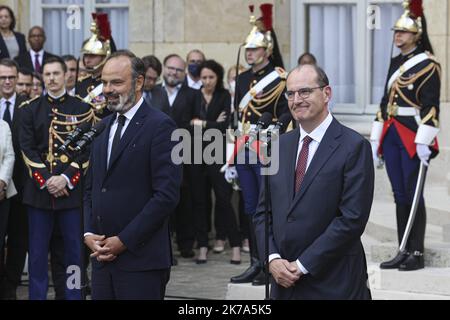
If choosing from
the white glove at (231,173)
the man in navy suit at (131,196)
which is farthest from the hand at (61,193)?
the man in navy suit at (131,196)

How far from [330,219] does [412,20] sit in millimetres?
3786

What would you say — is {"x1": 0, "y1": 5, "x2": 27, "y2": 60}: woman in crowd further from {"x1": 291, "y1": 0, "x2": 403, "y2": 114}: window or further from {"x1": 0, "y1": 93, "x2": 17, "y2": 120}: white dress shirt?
{"x1": 0, "y1": 93, "x2": 17, "y2": 120}: white dress shirt

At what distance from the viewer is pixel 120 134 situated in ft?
23.3

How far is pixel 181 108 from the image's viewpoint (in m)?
12.4

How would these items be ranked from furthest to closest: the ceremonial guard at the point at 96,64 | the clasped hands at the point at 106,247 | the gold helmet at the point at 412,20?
the ceremonial guard at the point at 96,64 < the gold helmet at the point at 412,20 < the clasped hands at the point at 106,247

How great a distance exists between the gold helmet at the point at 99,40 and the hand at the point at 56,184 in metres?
1.36

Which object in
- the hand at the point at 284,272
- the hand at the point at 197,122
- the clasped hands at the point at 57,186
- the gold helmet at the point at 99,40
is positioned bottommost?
the hand at the point at 284,272

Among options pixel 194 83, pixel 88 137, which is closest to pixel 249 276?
pixel 194 83

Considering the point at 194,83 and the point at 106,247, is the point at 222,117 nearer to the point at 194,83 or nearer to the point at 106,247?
the point at 194,83

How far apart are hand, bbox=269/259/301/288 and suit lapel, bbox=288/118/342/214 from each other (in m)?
0.26

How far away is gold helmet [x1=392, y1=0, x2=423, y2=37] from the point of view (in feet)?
31.9

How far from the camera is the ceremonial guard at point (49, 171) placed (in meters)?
9.87

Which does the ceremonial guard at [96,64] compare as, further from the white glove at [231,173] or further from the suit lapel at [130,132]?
the suit lapel at [130,132]
